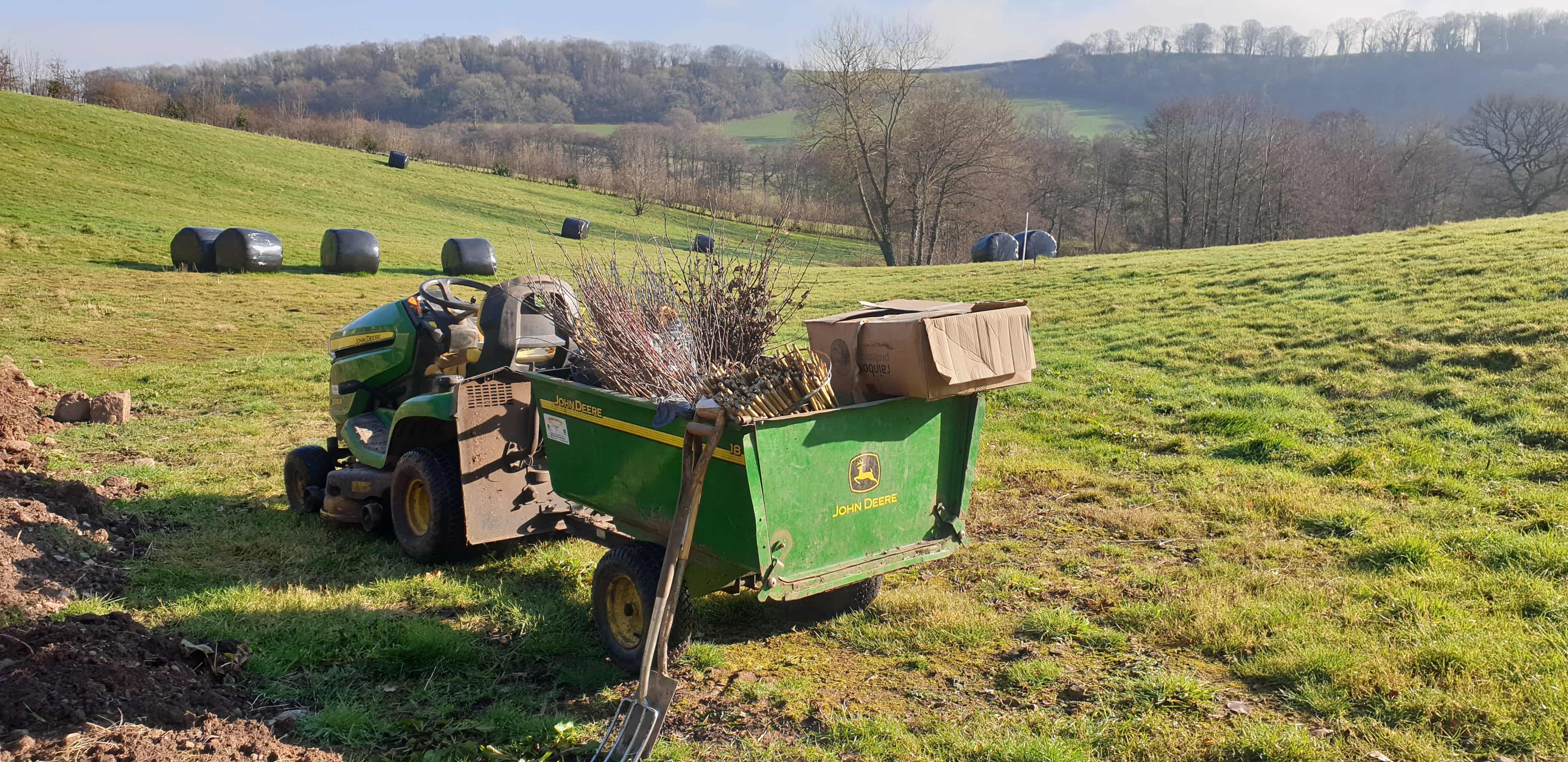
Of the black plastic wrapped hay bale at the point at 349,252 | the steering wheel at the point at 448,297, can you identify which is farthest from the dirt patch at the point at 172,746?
the black plastic wrapped hay bale at the point at 349,252

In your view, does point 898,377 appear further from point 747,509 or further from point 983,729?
point 983,729

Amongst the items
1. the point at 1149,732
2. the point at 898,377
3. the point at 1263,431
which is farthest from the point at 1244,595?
the point at 1263,431

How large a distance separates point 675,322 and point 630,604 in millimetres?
1289

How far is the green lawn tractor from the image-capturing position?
12.0 feet

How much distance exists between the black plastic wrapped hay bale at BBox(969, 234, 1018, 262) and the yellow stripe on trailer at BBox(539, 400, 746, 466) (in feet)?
Answer: 91.0

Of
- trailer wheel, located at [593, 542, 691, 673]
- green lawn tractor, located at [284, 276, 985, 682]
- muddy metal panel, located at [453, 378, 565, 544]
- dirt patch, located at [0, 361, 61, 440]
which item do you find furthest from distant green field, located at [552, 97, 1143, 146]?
trailer wheel, located at [593, 542, 691, 673]

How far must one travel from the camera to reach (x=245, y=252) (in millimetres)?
21719

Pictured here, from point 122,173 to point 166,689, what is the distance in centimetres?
3512

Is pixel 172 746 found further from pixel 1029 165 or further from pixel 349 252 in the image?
pixel 1029 165

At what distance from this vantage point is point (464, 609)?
477 cm

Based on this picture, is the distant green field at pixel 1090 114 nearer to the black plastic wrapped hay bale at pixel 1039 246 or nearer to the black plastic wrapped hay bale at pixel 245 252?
the black plastic wrapped hay bale at pixel 1039 246

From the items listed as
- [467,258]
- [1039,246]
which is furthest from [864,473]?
[1039,246]

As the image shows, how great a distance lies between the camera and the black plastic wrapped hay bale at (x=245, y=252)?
21641 millimetres

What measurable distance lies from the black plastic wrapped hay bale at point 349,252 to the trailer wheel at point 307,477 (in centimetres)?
1849
